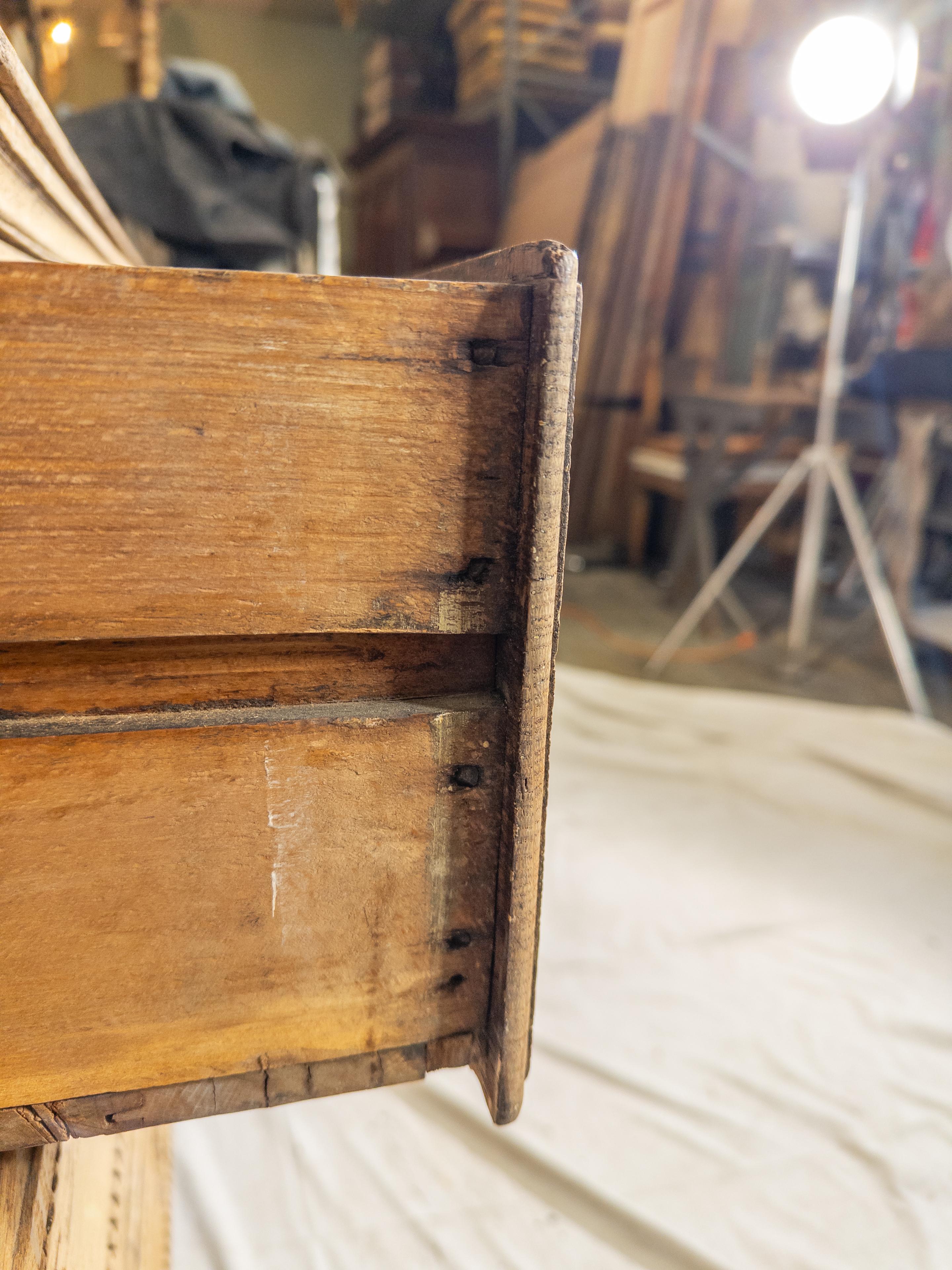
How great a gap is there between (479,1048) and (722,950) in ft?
2.76

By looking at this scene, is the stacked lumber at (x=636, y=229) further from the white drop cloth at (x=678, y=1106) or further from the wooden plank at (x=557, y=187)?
the white drop cloth at (x=678, y=1106)

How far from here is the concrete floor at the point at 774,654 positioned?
2742 mm

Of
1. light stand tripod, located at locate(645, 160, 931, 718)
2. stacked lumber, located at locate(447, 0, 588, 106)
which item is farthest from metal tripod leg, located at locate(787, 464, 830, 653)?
stacked lumber, located at locate(447, 0, 588, 106)

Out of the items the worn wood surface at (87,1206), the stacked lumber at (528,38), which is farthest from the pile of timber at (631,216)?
the worn wood surface at (87,1206)

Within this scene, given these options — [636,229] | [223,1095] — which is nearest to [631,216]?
[636,229]

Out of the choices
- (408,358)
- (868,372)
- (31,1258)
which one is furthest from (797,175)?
(31,1258)

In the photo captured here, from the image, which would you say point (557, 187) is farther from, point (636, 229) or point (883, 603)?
point (883, 603)

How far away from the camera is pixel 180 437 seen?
17.8 inches

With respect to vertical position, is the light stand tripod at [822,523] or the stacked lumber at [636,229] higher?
the stacked lumber at [636,229]

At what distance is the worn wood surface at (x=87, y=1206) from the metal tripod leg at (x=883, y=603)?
7.45 feet

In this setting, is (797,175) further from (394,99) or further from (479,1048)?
(479,1048)

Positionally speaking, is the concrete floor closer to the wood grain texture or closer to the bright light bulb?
the bright light bulb

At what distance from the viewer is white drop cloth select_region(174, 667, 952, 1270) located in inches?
34.7

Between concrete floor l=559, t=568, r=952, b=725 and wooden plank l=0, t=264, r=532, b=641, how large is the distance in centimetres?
220
